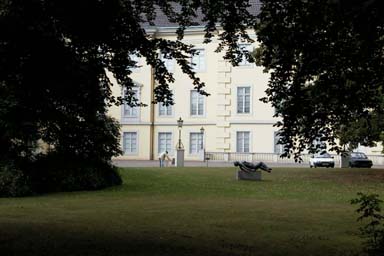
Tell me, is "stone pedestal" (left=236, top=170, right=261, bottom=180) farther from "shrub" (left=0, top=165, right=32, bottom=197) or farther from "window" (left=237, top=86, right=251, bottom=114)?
"window" (left=237, top=86, right=251, bottom=114)

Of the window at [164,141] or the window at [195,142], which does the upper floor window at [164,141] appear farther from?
the window at [195,142]

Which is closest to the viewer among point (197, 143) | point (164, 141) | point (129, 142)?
point (197, 143)

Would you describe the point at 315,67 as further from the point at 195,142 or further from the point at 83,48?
the point at 195,142

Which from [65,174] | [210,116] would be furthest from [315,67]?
[210,116]

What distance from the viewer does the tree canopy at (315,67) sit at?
27.1 ft

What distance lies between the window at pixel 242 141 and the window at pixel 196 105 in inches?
161

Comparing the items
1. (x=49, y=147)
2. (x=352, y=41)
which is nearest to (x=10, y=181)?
(x=49, y=147)

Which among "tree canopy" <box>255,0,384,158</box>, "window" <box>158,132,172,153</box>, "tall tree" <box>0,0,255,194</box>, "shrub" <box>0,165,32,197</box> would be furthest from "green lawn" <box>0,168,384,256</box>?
"window" <box>158,132,172,153</box>

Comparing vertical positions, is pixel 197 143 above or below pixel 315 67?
above

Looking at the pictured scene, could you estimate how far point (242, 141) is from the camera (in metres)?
53.8

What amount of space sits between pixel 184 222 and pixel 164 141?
4382 cm

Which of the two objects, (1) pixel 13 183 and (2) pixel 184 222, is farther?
(1) pixel 13 183

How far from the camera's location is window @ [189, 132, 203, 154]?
179 feet

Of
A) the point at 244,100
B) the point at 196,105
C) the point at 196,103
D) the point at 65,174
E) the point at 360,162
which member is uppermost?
the point at 244,100
